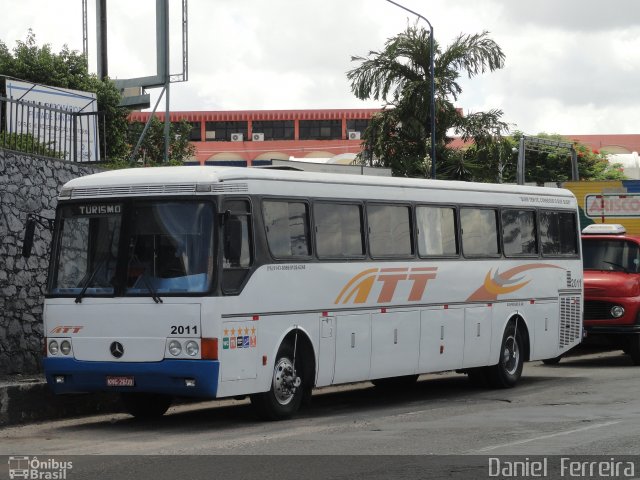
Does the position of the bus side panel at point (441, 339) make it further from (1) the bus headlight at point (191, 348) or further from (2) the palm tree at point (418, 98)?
(2) the palm tree at point (418, 98)

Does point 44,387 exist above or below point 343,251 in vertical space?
below

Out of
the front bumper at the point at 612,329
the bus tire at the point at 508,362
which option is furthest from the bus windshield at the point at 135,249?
the front bumper at the point at 612,329

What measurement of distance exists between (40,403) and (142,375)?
2026 mm

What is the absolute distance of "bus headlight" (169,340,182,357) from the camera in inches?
522

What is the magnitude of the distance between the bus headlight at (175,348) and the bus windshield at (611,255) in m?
11.9

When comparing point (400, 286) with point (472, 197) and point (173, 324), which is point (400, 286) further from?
point (173, 324)

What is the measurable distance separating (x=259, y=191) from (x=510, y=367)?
6312mm

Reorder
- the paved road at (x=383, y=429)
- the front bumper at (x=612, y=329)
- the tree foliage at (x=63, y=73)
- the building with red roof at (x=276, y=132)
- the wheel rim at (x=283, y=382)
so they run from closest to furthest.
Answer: the paved road at (x=383, y=429)
the wheel rim at (x=283, y=382)
the front bumper at (x=612, y=329)
the tree foliage at (x=63, y=73)
the building with red roof at (x=276, y=132)

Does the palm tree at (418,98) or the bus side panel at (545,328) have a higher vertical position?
the palm tree at (418,98)

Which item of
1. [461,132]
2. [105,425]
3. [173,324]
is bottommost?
[105,425]

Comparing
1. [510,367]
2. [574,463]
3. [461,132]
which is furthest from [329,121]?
[574,463]

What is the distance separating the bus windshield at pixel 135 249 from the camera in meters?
13.4

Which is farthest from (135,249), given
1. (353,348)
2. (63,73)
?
(63,73)

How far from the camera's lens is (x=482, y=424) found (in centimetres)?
1337
